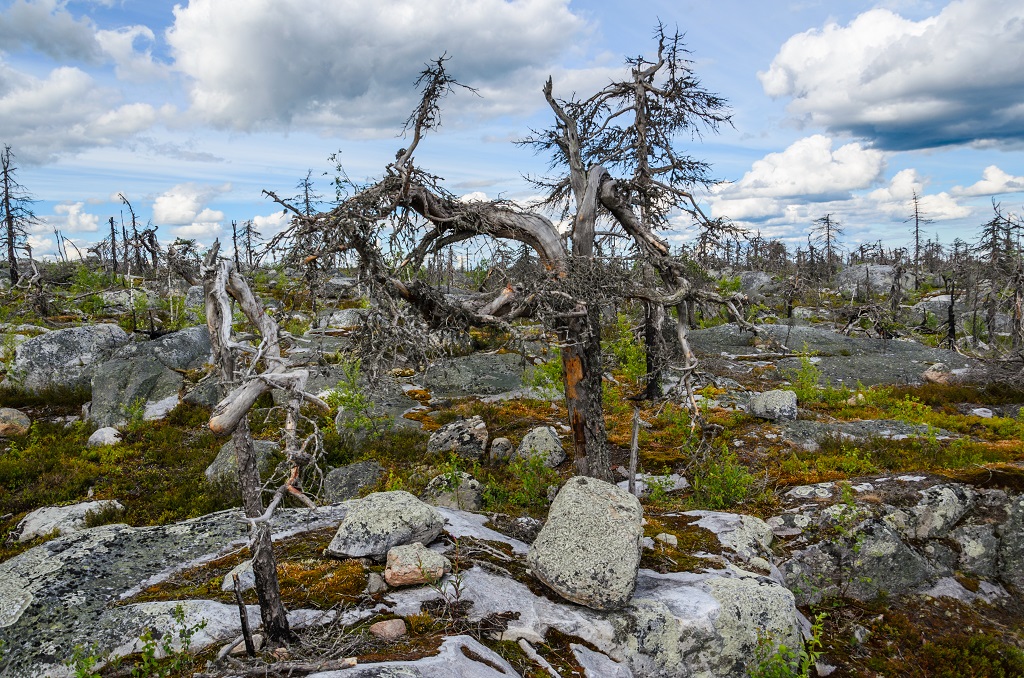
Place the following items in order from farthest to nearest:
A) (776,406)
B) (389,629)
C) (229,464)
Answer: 1. (776,406)
2. (229,464)
3. (389,629)

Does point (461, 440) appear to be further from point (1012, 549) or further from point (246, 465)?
point (1012, 549)

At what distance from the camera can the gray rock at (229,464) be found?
11.9 metres

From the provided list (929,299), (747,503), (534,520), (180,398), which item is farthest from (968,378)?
(929,299)

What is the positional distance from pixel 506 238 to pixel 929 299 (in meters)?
47.1

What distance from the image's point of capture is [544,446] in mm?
13094

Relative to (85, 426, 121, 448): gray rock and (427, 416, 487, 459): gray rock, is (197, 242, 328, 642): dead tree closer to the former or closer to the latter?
(427, 416, 487, 459): gray rock

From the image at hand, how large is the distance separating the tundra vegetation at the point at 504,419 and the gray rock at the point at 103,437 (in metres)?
0.51

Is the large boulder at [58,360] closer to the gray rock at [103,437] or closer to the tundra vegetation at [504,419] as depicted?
the tundra vegetation at [504,419]

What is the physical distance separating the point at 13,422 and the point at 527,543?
16908 mm

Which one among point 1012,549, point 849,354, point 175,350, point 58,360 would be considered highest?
point 175,350

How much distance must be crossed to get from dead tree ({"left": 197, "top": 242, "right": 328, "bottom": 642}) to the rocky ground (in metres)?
0.68

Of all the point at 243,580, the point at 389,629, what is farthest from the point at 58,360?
the point at 389,629

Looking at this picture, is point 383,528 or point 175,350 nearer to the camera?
point 383,528

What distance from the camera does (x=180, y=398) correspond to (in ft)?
57.4
